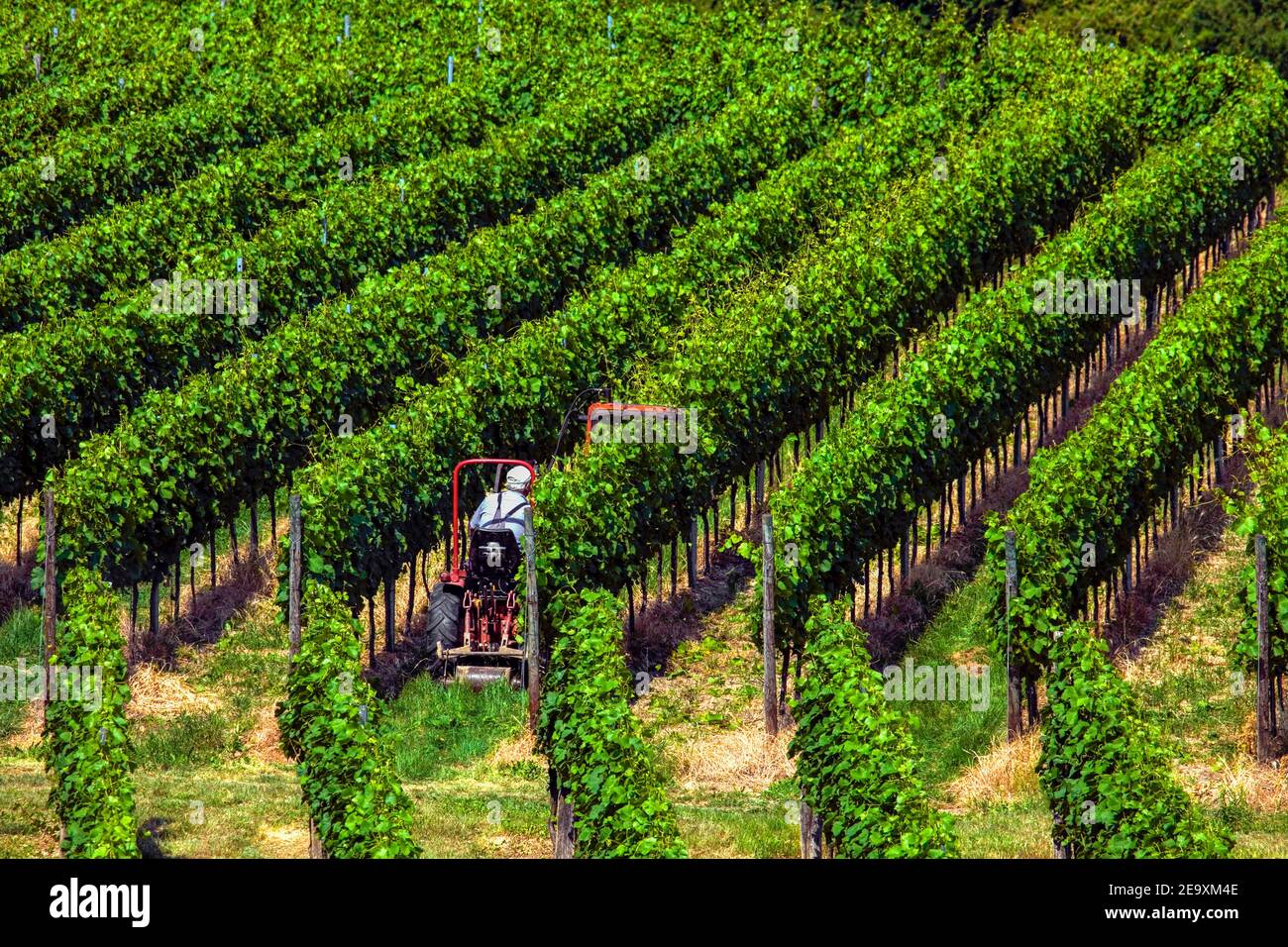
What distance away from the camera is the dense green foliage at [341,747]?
1780 cm

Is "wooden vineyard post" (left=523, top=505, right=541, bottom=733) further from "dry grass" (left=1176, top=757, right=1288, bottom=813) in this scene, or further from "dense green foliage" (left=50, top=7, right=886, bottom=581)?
"dry grass" (left=1176, top=757, right=1288, bottom=813)

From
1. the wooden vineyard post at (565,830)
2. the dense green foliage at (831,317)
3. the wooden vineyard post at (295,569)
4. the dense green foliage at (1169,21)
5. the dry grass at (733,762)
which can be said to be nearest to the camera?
the wooden vineyard post at (565,830)

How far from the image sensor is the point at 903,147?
33.7 meters

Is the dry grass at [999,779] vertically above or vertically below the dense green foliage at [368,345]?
below

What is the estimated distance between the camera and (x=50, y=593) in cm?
2261

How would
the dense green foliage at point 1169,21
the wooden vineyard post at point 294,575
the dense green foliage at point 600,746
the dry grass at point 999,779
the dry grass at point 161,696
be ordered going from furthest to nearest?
the dense green foliage at point 1169,21 < the dry grass at point 161,696 < the wooden vineyard post at point 294,575 < the dry grass at point 999,779 < the dense green foliage at point 600,746

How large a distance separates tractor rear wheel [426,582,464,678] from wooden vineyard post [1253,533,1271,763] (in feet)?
28.1

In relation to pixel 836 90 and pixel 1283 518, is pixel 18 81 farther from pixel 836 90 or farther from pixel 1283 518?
pixel 1283 518

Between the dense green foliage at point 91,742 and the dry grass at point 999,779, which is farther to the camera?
the dry grass at point 999,779

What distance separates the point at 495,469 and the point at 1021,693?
23.4 feet

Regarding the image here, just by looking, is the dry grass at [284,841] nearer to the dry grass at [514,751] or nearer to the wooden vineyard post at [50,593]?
the dry grass at [514,751]

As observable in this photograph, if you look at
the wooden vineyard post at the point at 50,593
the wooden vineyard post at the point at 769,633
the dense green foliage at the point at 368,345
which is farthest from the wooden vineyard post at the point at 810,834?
the dense green foliage at the point at 368,345

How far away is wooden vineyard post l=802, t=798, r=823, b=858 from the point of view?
19469 millimetres

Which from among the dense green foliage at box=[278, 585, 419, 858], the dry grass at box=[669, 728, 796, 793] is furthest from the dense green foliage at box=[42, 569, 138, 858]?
the dry grass at box=[669, 728, 796, 793]
